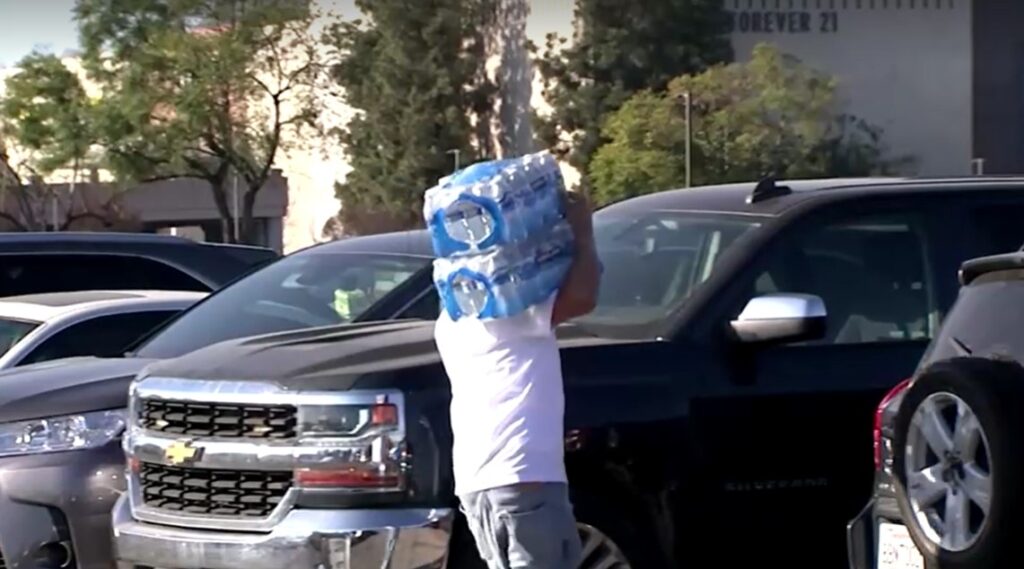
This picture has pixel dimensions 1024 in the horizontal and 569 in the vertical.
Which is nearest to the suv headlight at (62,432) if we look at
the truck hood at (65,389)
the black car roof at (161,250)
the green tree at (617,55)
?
the truck hood at (65,389)

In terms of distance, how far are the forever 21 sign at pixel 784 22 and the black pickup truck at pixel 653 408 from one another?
59996 millimetres

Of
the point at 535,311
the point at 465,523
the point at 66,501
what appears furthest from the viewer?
the point at 66,501

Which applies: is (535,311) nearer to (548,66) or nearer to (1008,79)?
(548,66)

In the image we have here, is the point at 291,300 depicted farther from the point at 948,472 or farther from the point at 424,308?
the point at 948,472

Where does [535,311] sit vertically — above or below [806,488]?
above

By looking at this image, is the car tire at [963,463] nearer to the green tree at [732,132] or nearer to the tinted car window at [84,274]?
the tinted car window at [84,274]

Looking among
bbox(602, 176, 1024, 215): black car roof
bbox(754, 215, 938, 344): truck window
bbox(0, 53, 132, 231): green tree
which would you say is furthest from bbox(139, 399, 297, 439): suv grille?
bbox(0, 53, 132, 231): green tree

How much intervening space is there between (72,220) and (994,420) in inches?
2116

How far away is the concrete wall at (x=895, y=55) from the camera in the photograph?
218 feet

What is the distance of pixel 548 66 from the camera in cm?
6506

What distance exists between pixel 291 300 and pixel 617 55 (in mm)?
56041

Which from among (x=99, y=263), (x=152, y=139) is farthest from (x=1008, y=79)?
(x=99, y=263)

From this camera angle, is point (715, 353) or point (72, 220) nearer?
point (715, 353)

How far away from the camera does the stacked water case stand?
4.81 metres
